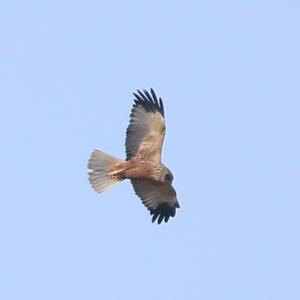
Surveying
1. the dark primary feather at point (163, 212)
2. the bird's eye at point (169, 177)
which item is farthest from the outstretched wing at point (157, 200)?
the bird's eye at point (169, 177)

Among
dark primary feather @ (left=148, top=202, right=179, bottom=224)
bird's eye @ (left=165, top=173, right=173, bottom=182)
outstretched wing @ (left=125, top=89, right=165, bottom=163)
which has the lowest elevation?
dark primary feather @ (left=148, top=202, right=179, bottom=224)

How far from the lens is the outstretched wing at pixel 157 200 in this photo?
67.9 feet

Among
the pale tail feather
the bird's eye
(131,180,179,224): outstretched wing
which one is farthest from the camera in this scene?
(131,180,179,224): outstretched wing

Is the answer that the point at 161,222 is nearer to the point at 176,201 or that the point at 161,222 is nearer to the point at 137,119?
the point at 176,201

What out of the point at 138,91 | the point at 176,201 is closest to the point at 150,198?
the point at 176,201

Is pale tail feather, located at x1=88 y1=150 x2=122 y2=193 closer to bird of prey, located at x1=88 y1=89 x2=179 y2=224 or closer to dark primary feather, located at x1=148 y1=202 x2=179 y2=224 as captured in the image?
bird of prey, located at x1=88 y1=89 x2=179 y2=224

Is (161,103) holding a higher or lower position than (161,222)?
higher

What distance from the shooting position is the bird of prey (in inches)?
802

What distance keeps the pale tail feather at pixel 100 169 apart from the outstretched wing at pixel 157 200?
51 cm

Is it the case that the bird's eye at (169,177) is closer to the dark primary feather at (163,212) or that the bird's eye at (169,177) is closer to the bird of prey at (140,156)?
the bird of prey at (140,156)

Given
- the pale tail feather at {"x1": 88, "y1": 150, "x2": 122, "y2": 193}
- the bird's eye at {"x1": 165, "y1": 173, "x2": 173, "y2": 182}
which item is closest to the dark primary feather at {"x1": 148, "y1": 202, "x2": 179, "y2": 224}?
the bird's eye at {"x1": 165, "y1": 173, "x2": 173, "y2": 182}

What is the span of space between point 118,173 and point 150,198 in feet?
2.60

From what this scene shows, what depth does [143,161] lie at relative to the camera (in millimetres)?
20469

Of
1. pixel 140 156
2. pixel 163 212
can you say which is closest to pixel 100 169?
pixel 140 156
